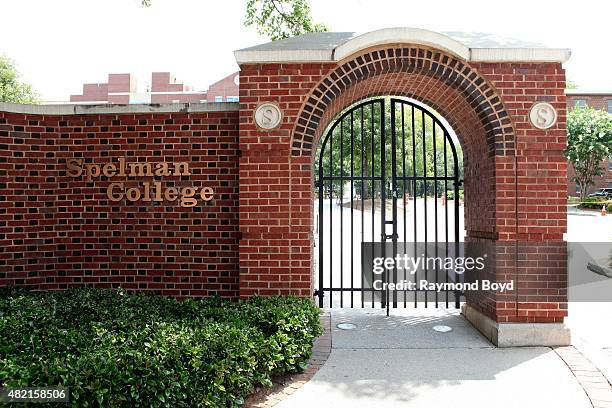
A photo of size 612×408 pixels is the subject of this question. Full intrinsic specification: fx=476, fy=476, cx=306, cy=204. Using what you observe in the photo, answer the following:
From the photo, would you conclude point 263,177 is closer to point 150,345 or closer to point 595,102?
point 150,345

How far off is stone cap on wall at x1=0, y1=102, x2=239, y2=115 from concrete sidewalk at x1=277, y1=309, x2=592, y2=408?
10.3ft

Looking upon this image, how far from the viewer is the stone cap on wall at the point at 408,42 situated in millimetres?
5273

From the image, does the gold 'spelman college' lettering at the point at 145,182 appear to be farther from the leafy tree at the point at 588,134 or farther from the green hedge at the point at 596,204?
the green hedge at the point at 596,204

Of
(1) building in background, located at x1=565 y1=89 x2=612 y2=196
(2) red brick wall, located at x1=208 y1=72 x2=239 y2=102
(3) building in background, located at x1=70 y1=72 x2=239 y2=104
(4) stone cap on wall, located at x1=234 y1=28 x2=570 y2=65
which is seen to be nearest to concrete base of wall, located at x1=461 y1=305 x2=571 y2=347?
(4) stone cap on wall, located at x1=234 y1=28 x2=570 y2=65

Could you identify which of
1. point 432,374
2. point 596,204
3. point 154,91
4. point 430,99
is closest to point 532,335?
point 432,374

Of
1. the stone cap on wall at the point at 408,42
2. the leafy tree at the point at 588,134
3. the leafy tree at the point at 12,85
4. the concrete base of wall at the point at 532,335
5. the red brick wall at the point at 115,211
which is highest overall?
the leafy tree at the point at 12,85

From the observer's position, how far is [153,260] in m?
5.90

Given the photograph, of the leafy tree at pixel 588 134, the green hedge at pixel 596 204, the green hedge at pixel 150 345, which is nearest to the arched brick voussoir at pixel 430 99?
the green hedge at pixel 150 345

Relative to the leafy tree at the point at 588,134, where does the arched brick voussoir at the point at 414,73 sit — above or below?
below

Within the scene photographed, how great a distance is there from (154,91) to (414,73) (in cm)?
5735

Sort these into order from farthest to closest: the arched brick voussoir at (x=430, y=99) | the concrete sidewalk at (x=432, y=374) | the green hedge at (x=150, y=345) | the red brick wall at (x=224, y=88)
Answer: the red brick wall at (x=224, y=88), the arched brick voussoir at (x=430, y=99), the concrete sidewalk at (x=432, y=374), the green hedge at (x=150, y=345)

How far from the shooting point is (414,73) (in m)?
5.57

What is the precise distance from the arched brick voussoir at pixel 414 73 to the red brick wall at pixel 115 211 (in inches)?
39.2

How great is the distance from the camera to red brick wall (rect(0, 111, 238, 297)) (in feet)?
19.2
